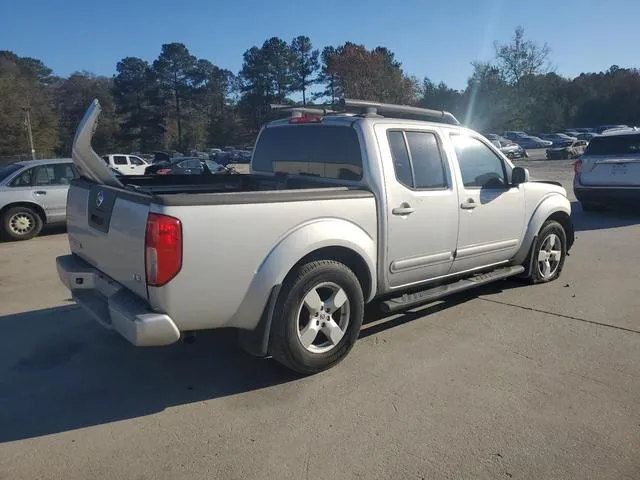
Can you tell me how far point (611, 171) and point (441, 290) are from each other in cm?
803

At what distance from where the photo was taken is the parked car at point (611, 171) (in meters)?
10.8

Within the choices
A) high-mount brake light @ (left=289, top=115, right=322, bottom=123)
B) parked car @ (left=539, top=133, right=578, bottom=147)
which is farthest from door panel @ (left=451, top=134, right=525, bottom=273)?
parked car @ (left=539, top=133, right=578, bottom=147)

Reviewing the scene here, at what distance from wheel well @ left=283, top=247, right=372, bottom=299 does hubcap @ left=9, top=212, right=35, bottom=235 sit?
852cm

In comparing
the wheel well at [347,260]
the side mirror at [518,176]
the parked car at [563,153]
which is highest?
the side mirror at [518,176]

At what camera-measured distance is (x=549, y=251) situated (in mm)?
6395

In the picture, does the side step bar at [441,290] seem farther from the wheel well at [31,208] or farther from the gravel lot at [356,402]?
the wheel well at [31,208]

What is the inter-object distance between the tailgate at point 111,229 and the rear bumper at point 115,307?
0.07 m

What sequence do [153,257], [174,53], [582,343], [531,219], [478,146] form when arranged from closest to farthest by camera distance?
[153,257]
[582,343]
[478,146]
[531,219]
[174,53]

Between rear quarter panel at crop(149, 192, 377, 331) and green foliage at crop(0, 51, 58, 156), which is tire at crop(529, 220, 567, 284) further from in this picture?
green foliage at crop(0, 51, 58, 156)

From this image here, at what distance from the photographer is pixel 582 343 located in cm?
459

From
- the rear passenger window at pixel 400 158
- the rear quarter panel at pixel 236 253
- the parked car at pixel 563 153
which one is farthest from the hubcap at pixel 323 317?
the parked car at pixel 563 153

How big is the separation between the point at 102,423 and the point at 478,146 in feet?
13.6

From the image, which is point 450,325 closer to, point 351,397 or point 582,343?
point 582,343

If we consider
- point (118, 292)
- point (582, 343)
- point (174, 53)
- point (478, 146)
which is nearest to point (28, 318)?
point (118, 292)
